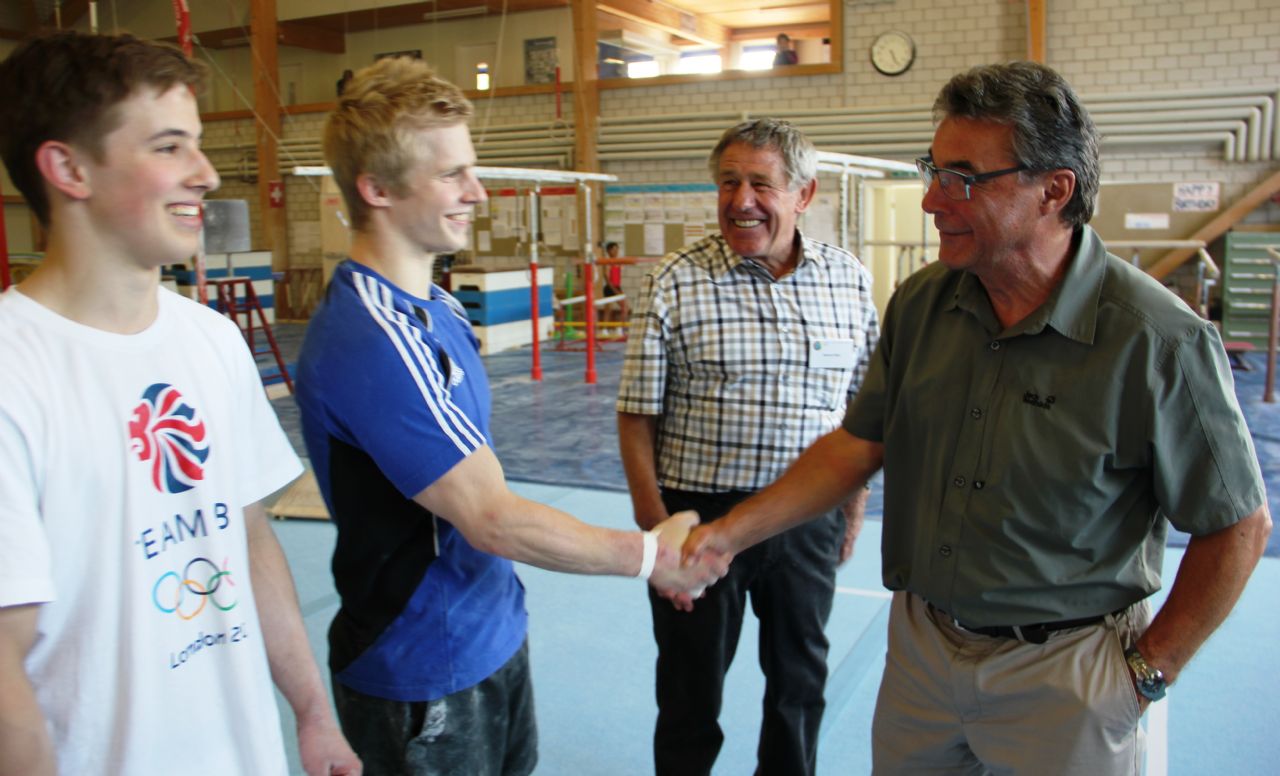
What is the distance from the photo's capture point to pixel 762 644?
7.91ft

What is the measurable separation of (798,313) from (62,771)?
1706 mm

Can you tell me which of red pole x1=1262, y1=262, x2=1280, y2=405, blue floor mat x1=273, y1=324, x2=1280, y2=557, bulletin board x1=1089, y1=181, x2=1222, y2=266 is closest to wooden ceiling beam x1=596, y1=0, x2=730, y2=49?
blue floor mat x1=273, y1=324, x2=1280, y2=557

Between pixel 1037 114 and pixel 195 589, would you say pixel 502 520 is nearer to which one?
pixel 195 589

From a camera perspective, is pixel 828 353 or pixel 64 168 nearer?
pixel 64 168

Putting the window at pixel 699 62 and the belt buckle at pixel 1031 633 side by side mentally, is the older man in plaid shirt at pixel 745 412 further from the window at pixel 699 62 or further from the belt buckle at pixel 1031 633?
the window at pixel 699 62

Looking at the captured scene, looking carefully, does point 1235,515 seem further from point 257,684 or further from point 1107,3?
point 1107,3

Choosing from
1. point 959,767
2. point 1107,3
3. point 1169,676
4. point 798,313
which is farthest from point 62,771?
point 1107,3

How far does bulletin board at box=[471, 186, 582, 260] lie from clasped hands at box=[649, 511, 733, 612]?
11.1 meters

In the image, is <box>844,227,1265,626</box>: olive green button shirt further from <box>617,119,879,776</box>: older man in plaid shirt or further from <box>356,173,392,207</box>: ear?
<box>356,173,392,207</box>: ear

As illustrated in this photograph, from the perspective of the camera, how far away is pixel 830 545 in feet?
7.77

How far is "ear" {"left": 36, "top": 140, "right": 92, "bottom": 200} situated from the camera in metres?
1.16

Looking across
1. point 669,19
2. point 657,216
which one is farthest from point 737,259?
point 669,19

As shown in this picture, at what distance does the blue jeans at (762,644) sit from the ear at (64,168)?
58.7 inches

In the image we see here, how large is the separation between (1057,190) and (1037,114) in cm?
12
